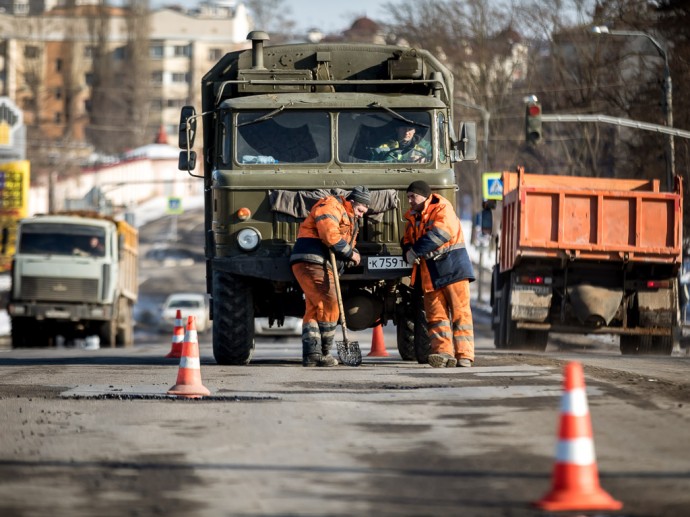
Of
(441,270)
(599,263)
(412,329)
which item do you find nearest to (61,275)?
(599,263)

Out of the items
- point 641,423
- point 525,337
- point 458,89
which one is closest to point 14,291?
point 525,337

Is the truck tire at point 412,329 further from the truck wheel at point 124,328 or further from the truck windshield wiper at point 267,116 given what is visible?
the truck wheel at point 124,328

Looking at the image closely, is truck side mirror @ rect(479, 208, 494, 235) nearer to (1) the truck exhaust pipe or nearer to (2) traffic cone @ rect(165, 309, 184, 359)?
(2) traffic cone @ rect(165, 309, 184, 359)

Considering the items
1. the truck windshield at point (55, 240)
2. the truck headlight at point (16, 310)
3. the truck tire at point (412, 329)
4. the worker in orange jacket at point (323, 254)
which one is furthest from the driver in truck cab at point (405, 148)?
the truck headlight at point (16, 310)

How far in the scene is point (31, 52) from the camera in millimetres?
132250

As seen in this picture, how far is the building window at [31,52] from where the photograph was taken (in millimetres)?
131250

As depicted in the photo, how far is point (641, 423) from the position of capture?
30.5ft

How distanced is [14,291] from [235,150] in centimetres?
1708

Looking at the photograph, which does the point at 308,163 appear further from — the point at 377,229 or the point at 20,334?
the point at 20,334

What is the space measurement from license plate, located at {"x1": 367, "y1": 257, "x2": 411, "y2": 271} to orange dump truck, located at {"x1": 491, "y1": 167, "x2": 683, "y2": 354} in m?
6.42

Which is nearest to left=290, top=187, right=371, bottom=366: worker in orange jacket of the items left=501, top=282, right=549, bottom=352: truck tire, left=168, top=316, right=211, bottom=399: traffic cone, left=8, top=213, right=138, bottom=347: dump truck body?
left=168, top=316, right=211, bottom=399: traffic cone

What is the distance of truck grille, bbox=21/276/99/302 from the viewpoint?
3169cm

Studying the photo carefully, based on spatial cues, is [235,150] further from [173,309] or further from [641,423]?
[173,309]

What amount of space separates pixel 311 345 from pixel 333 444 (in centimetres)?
663
